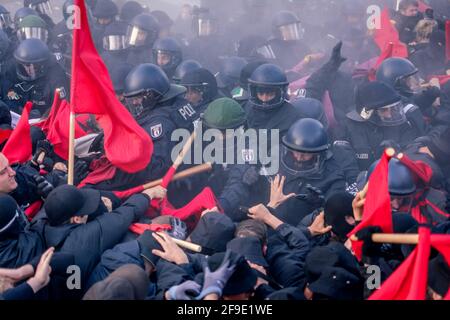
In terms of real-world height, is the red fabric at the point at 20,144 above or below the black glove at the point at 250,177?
above

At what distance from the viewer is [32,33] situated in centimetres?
1173

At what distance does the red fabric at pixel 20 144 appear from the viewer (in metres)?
6.42

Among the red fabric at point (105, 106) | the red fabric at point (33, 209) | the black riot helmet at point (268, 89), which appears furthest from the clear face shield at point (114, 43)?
the red fabric at point (33, 209)

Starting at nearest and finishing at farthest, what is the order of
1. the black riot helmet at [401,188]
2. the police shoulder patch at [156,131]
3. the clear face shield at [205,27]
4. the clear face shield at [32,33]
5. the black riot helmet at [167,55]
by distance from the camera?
the black riot helmet at [401,188], the police shoulder patch at [156,131], the black riot helmet at [167,55], the clear face shield at [32,33], the clear face shield at [205,27]

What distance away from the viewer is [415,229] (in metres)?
4.62

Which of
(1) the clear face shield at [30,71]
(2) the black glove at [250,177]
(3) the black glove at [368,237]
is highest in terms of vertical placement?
(1) the clear face shield at [30,71]

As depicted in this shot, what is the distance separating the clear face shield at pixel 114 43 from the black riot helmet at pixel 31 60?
2330mm

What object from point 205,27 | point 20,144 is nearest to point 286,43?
point 205,27

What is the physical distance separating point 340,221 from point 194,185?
7.78 feet

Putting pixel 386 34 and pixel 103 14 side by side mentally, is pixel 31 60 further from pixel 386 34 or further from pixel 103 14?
pixel 386 34

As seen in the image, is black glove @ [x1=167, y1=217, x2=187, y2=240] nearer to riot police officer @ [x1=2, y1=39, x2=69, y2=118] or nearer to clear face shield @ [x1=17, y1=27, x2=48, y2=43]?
riot police officer @ [x1=2, y1=39, x2=69, y2=118]

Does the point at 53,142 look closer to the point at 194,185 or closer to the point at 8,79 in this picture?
the point at 194,185

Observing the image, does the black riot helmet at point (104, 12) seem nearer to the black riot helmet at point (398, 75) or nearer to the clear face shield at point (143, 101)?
the clear face shield at point (143, 101)

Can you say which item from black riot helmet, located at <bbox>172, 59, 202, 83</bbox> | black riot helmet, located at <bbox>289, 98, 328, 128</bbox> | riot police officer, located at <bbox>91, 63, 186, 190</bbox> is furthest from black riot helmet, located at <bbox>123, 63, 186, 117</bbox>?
black riot helmet, located at <bbox>172, 59, 202, 83</bbox>
